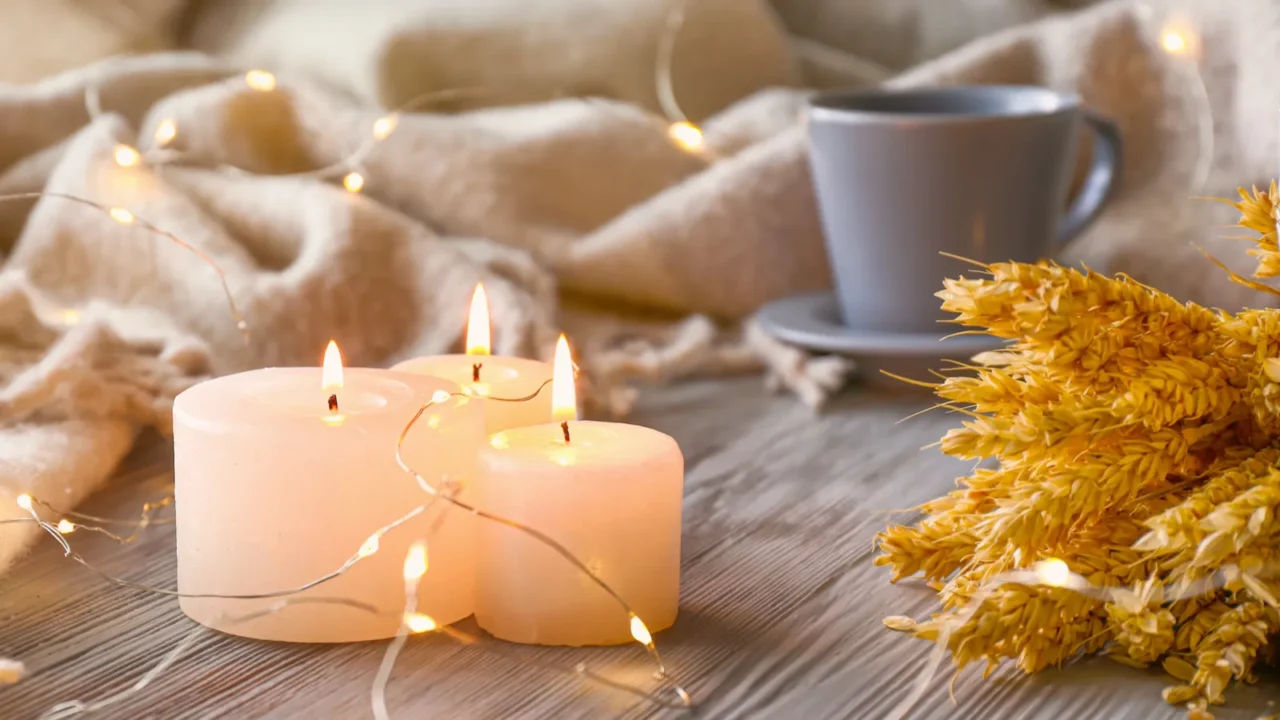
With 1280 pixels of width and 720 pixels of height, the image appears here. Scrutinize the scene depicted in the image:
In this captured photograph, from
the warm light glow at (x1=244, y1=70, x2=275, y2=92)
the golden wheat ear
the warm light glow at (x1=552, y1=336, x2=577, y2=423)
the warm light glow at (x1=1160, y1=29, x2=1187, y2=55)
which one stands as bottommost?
the warm light glow at (x1=552, y1=336, x2=577, y2=423)

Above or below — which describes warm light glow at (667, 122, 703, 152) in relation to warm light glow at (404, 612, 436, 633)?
above

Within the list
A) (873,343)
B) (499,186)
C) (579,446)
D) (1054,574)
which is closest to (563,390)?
(579,446)

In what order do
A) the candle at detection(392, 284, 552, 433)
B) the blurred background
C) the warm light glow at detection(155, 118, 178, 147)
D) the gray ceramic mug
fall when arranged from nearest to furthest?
1. the candle at detection(392, 284, 552, 433)
2. the gray ceramic mug
3. the warm light glow at detection(155, 118, 178, 147)
4. the blurred background

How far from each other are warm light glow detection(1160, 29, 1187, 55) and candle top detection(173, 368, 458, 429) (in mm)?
663

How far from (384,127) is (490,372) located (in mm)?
394

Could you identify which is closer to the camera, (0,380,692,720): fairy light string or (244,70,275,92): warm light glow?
(0,380,692,720): fairy light string

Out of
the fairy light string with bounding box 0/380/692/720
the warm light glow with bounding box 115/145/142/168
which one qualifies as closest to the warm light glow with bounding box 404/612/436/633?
the fairy light string with bounding box 0/380/692/720

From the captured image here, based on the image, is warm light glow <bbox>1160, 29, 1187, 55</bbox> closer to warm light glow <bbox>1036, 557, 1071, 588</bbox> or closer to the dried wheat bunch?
the dried wheat bunch

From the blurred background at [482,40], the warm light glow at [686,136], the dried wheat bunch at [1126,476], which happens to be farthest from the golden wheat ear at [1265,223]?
the blurred background at [482,40]

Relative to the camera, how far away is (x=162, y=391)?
0.78m

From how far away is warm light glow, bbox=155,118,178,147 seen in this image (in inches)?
37.2

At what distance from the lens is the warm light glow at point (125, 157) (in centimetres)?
92

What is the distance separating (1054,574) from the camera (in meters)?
0.47

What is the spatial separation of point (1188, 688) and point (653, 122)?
2.21 feet
